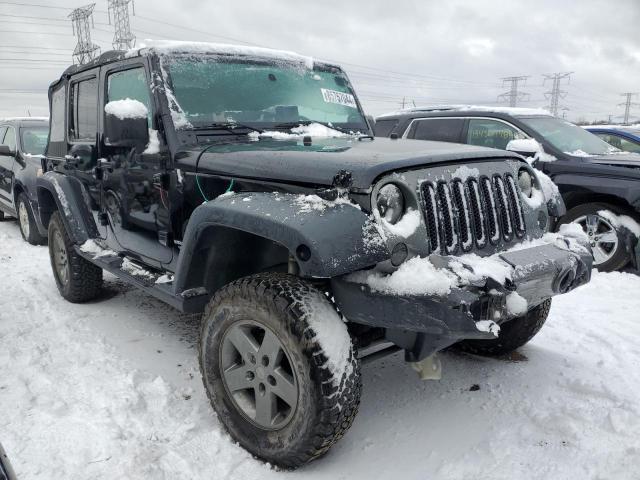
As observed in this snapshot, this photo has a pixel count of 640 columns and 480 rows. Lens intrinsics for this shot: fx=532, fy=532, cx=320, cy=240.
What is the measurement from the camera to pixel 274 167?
257cm

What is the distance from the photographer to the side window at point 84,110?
4.12 metres

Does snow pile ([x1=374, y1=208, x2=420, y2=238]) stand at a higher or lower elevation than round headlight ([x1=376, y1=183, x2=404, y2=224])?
lower

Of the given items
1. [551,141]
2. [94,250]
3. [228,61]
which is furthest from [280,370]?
[551,141]

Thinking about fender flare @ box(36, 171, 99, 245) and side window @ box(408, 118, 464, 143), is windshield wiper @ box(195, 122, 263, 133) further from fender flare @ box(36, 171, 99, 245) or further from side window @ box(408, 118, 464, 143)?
side window @ box(408, 118, 464, 143)

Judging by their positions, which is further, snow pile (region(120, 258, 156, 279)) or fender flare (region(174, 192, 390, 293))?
snow pile (region(120, 258, 156, 279))

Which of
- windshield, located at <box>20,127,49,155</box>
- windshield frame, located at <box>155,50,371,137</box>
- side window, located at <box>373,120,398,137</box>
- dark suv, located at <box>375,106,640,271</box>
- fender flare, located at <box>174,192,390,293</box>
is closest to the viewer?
fender flare, located at <box>174,192,390,293</box>

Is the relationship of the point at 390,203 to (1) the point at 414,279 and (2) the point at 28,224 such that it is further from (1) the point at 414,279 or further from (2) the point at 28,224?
(2) the point at 28,224

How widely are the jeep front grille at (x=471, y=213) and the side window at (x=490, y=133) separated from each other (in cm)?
389

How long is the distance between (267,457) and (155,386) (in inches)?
40.6

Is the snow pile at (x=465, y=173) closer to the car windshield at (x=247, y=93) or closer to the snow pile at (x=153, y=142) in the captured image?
the car windshield at (x=247, y=93)

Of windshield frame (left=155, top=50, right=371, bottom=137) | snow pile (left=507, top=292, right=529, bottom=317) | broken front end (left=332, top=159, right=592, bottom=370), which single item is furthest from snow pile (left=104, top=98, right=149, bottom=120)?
snow pile (left=507, top=292, right=529, bottom=317)

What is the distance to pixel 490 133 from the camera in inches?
256

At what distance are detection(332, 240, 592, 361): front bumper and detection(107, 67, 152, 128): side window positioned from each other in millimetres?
1905

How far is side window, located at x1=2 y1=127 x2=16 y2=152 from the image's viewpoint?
Answer: 25.6 ft
